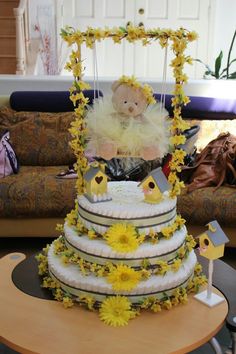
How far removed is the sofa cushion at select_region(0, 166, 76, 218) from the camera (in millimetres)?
2883

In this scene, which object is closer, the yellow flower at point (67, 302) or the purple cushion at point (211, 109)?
the yellow flower at point (67, 302)

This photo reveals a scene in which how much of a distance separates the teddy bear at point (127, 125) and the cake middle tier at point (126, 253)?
290mm

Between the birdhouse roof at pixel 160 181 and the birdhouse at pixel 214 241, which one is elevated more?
the birdhouse roof at pixel 160 181

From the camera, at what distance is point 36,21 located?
598 cm

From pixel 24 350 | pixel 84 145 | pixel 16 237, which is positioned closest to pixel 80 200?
pixel 84 145

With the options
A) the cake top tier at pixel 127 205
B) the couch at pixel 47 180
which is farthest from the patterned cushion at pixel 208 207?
the cake top tier at pixel 127 205

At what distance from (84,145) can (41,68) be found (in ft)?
14.1

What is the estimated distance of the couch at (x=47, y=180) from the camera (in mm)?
2840

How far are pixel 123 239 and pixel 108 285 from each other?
0.52ft

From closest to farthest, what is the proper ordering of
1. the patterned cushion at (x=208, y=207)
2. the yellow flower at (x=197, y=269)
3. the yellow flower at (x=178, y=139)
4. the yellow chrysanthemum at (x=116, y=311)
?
the yellow chrysanthemum at (x=116, y=311) < the yellow flower at (x=178, y=139) < the yellow flower at (x=197, y=269) < the patterned cushion at (x=208, y=207)

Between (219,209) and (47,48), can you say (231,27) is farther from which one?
(219,209)

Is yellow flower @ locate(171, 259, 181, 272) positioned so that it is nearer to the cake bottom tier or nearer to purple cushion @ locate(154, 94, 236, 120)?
the cake bottom tier

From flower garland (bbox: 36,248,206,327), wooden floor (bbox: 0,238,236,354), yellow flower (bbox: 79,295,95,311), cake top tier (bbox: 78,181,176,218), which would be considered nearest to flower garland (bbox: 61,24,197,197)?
cake top tier (bbox: 78,181,176,218)

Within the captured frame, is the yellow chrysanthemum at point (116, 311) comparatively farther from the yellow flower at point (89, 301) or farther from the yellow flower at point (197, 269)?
the yellow flower at point (197, 269)
